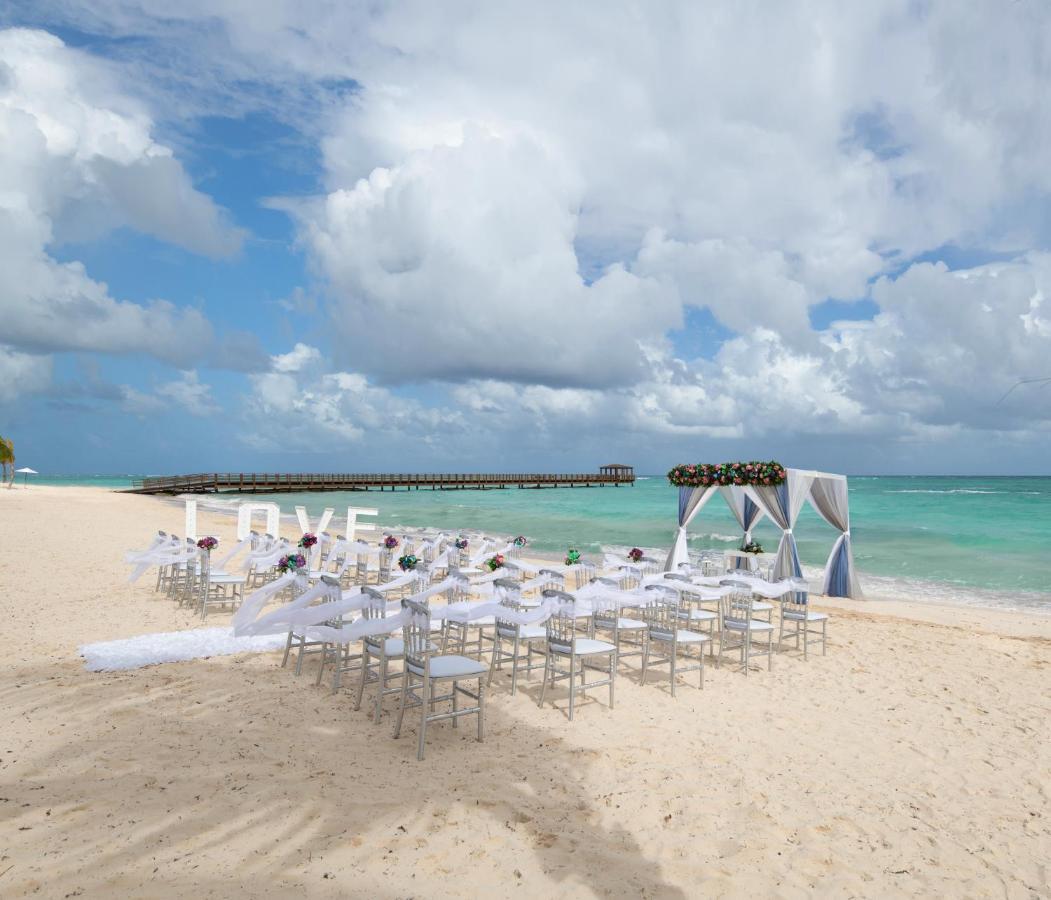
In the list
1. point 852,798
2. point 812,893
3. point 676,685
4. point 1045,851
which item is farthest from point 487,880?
point 676,685

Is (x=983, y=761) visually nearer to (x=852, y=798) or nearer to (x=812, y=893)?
(x=852, y=798)

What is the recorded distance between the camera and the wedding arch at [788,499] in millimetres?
10461

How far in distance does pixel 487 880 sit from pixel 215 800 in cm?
160

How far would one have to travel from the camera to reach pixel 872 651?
7.47 m

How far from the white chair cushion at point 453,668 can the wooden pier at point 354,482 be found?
145ft

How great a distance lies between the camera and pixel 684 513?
12.1 metres

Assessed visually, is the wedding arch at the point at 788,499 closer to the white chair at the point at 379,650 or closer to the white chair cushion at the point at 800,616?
the white chair cushion at the point at 800,616

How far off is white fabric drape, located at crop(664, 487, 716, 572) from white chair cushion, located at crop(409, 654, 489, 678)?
7120 mm

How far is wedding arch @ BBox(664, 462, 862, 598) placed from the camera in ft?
34.3

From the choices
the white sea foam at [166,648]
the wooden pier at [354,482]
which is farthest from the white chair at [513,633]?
the wooden pier at [354,482]

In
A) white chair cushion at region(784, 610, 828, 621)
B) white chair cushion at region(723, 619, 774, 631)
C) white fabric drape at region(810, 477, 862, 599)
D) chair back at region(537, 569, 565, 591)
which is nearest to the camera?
white chair cushion at region(723, 619, 774, 631)

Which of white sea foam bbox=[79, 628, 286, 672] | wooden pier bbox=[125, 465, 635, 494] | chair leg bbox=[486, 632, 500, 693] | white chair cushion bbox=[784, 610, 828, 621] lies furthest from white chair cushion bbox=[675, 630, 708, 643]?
wooden pier bbox=[125, 465, 635, 494]

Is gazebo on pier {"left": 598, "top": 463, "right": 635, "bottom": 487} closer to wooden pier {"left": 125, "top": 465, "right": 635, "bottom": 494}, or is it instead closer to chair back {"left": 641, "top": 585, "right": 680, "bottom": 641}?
wooden pier {"left": 125, "top": 465, "right": 635, "bottom": 494}

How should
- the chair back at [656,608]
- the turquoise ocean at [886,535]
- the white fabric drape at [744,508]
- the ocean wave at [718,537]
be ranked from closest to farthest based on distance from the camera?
the chair back at [656,608] → the white fabric drape at [744,508] → the turquoise ocean at [886,535] → the ocean wave at [718,537]
